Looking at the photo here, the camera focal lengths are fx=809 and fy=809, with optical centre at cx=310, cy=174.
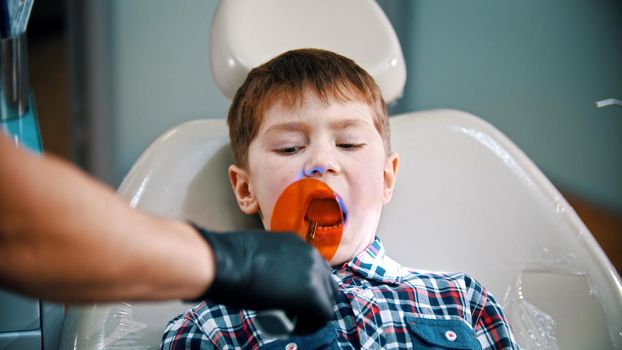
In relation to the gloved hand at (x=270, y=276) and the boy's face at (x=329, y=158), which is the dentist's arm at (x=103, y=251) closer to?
the gloved hand at (x=270, y=276)

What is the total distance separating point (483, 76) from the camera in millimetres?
2799

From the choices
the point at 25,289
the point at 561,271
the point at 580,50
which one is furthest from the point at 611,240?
the point at 25,289

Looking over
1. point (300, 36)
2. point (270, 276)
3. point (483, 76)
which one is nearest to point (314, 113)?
point (300, 36)

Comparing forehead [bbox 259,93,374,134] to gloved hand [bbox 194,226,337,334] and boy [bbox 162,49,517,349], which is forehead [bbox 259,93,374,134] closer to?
boy [bbox 162,49,517,349]

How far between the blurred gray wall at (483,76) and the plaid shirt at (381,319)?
54.2 inches

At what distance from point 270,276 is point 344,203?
46 centimetres

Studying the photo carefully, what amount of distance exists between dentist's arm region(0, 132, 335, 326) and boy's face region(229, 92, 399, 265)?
0.44 meters

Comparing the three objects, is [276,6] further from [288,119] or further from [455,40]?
[455,40]

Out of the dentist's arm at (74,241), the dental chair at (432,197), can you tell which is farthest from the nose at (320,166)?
the dentist's arm at (74,241)

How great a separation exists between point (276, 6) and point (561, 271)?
29.0 inches

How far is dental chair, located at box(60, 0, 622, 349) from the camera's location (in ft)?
4.52

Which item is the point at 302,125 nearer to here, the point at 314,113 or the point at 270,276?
the point at 314,113

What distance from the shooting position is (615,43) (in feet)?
7.87

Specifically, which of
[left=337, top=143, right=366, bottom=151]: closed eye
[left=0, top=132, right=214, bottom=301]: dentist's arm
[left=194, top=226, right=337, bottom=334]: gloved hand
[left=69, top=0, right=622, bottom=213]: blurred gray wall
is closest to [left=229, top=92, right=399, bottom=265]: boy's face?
[left=337, top=143, right=366, bottom=151]: closed eye
